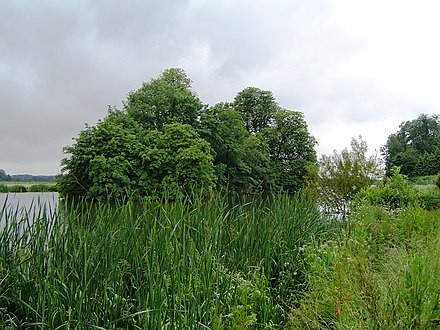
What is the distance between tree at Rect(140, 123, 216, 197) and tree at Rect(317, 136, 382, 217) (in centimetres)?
746

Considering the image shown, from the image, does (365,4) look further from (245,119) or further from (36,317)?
(245,119)

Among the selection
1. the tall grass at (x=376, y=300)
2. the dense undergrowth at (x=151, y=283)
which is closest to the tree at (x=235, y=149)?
the dense undergrowth at (x=151, y=283)

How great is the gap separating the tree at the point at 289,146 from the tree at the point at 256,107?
4.61 ft

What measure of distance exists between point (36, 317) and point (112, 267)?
455mm

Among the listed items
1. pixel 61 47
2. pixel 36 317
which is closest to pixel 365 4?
pixel 61 47

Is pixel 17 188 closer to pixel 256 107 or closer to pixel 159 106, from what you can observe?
pixel 159 106

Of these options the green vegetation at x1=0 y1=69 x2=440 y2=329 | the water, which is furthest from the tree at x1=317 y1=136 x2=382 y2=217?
the water

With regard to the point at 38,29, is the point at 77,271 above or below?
below

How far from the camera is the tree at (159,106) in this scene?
81.4 feet

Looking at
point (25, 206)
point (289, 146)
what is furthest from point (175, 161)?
point (25, 206)

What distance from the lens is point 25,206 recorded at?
2.71 m

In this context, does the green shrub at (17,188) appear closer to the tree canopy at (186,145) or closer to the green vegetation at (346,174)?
the green vegetation at (346,174)

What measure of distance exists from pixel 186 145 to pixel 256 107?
472 inches

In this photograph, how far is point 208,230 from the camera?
2.88m
